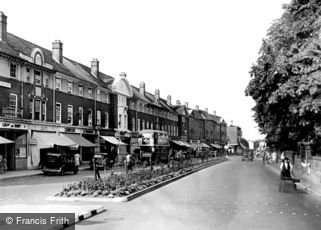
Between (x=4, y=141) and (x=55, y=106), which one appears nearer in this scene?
(x=4, y=141)

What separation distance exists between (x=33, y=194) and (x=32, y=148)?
19.4 m

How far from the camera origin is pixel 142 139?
4531cm

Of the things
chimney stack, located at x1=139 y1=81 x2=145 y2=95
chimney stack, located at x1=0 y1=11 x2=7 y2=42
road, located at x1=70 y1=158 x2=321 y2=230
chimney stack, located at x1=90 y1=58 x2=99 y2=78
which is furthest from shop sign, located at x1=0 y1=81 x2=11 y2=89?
chimney stack, located at x1=139 y1=81 x2=145 y2=95

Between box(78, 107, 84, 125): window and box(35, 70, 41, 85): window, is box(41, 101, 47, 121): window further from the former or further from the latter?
box(78, 107, 84, 125): window

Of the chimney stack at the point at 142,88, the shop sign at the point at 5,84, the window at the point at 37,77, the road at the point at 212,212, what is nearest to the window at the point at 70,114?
the window at the point at 37,77

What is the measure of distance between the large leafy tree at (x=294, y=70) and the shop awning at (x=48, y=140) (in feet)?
57.9

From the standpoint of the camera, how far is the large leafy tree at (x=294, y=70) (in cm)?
1934

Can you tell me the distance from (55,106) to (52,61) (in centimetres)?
470

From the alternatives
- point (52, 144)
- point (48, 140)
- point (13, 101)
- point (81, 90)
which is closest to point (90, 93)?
point (81, 90)

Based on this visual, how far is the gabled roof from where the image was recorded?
111 feet

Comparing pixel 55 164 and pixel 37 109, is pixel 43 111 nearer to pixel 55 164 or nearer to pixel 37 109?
pixel 37 109

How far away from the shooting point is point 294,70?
2064 centimetres

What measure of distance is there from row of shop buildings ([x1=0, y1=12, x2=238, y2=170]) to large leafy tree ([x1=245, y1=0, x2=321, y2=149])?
59.5 ft

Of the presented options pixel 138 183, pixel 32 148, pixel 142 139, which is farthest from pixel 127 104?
pixel 138 183
